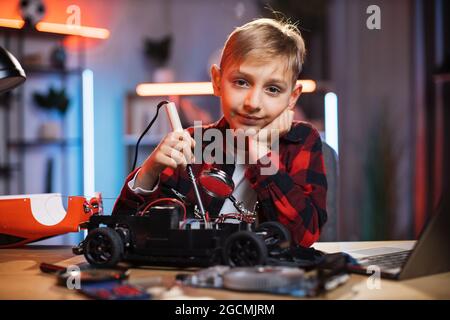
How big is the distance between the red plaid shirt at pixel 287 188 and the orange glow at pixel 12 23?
62.8 inches

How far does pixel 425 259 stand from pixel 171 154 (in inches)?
18.8

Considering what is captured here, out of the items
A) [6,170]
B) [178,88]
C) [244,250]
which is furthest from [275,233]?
[6,170]

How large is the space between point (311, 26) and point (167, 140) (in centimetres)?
175

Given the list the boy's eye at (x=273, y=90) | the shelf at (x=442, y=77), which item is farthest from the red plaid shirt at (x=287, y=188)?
the shelf at (x=442, y=77)

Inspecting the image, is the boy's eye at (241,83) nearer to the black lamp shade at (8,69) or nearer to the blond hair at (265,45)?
the blond hair at (265,45)

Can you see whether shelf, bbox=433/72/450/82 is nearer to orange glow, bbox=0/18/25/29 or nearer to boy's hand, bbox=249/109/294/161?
boy's hand, bbox=249/109/294/161

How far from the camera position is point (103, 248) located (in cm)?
84

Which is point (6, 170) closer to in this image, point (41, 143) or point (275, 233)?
point (41, 143)

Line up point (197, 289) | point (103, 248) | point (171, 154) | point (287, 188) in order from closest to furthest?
point (197, 289) < point (103, 248) < point (171, 154) < point (287, 188)

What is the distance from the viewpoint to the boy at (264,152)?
3.68 feet

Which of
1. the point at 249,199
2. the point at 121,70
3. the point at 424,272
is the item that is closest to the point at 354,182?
the point at 121,70

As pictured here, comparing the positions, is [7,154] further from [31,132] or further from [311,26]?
[311,26]

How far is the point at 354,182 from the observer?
2637mm

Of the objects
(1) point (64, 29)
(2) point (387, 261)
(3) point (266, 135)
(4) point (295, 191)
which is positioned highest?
(1) point (64, 29)
